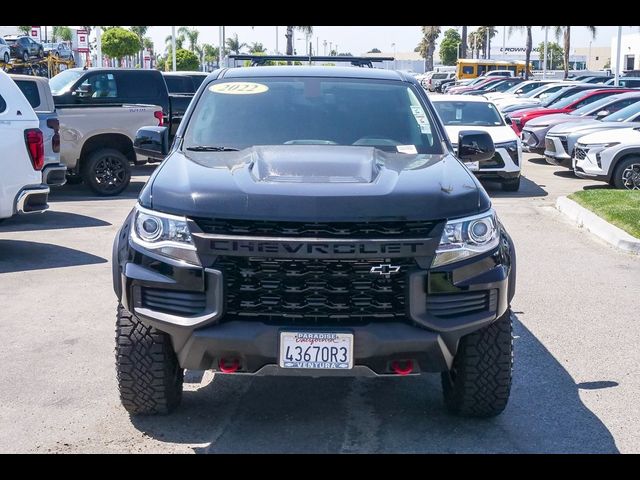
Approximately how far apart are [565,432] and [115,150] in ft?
38.6

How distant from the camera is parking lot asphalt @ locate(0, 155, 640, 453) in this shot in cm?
480

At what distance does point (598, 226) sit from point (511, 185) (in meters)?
4.61

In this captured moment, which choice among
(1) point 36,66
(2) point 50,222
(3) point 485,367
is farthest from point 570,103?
(1) point 36,66

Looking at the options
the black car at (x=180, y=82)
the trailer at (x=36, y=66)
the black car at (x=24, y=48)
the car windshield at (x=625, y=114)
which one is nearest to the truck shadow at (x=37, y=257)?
the car windshield at (x=625, y=114)

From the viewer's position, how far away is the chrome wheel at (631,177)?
15.4 metres

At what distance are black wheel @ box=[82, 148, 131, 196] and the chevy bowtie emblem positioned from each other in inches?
449

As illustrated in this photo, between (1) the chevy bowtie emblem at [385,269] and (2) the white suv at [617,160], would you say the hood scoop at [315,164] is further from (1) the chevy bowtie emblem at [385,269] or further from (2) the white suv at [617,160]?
(2) the white suv at [617,160]

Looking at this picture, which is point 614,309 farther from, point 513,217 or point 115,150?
point 115,150

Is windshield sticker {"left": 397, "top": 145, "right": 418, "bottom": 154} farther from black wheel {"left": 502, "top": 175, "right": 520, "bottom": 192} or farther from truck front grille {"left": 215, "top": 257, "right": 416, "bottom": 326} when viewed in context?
black wheel {"left": 502, "top": 175, "right": 520, "bottom": 192}

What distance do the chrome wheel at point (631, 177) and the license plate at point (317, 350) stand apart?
39.7 feet

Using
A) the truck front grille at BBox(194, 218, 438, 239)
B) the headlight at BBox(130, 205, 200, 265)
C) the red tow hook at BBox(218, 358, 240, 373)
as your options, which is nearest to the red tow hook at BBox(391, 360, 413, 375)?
the truck front grille at BBox(194, 218, 438, 239)

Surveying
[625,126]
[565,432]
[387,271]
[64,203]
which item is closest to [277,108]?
[387,271]

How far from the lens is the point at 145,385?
4824 millimetres

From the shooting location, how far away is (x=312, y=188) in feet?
14.9
